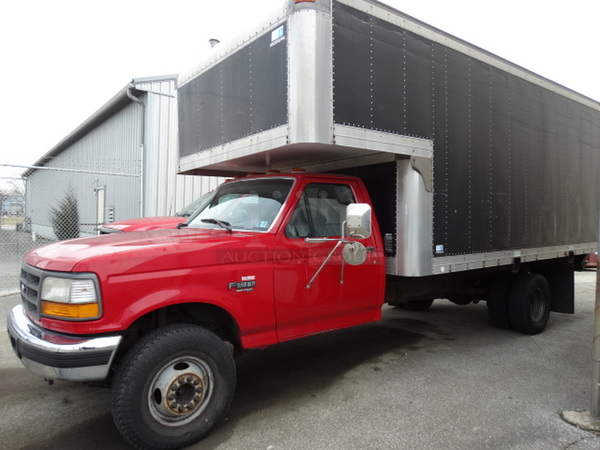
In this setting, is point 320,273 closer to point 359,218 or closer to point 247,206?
point 359,218

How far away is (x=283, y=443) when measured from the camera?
9.99 ft

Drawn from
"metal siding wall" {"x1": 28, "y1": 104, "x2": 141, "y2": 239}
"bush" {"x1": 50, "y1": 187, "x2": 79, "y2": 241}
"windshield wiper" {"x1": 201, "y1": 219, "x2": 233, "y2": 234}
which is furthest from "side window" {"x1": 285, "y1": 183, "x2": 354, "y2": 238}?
"bush" {"x1": 50, "y1": 187, "x2": 79, "y2": 241}

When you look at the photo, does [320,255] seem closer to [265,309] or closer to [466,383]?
[265,309]

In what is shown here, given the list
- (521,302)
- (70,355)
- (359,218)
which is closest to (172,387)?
(70,355)

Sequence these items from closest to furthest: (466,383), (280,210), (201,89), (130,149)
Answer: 1. (280,210)
2. (466,383)
3. (201,89)
4. (130,149)

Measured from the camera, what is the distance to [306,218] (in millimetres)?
3840

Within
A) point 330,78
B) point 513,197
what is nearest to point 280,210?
point 330,78

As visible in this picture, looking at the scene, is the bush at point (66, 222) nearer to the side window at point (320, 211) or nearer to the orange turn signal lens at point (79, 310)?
the side window at point (320, 211)

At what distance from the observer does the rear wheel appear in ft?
19.2

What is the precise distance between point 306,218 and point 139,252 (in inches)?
60.3

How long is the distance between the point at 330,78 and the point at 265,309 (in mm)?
2014

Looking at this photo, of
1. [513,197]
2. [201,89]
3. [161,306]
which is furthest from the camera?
[513,197]

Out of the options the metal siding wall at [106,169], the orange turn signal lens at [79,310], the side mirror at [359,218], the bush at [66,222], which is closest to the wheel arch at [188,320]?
the orange turn signal lens at [79,310]

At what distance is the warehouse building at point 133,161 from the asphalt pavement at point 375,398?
20.0ft
